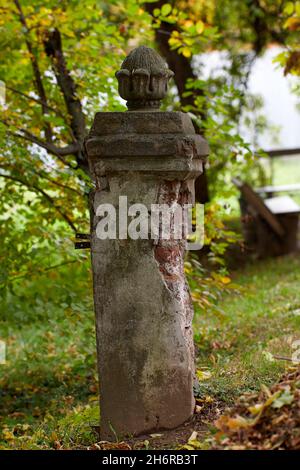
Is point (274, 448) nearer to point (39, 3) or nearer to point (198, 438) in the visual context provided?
point (198, 438)

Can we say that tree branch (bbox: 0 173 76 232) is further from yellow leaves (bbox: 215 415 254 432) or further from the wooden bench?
the wooden bench

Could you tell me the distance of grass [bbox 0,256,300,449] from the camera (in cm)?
471

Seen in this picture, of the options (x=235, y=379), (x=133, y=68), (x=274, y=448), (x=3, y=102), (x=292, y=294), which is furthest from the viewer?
(x=292, y=294)

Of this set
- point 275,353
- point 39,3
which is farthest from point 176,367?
point 39,3

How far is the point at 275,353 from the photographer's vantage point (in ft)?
17.8

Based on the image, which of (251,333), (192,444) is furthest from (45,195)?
(192,444)

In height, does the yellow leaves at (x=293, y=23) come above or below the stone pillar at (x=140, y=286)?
above

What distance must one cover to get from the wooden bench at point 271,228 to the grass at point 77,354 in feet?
7.06

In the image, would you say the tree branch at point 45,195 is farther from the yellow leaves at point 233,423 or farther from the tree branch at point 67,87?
the yellow leaves at point 233,423

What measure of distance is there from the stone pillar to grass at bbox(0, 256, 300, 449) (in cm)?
41

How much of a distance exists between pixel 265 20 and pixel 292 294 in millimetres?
5893

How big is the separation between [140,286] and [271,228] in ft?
24.5

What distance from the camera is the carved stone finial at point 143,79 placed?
422cm

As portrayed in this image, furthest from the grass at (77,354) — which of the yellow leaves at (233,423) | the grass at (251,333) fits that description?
the yellow leaves at (233,423)
